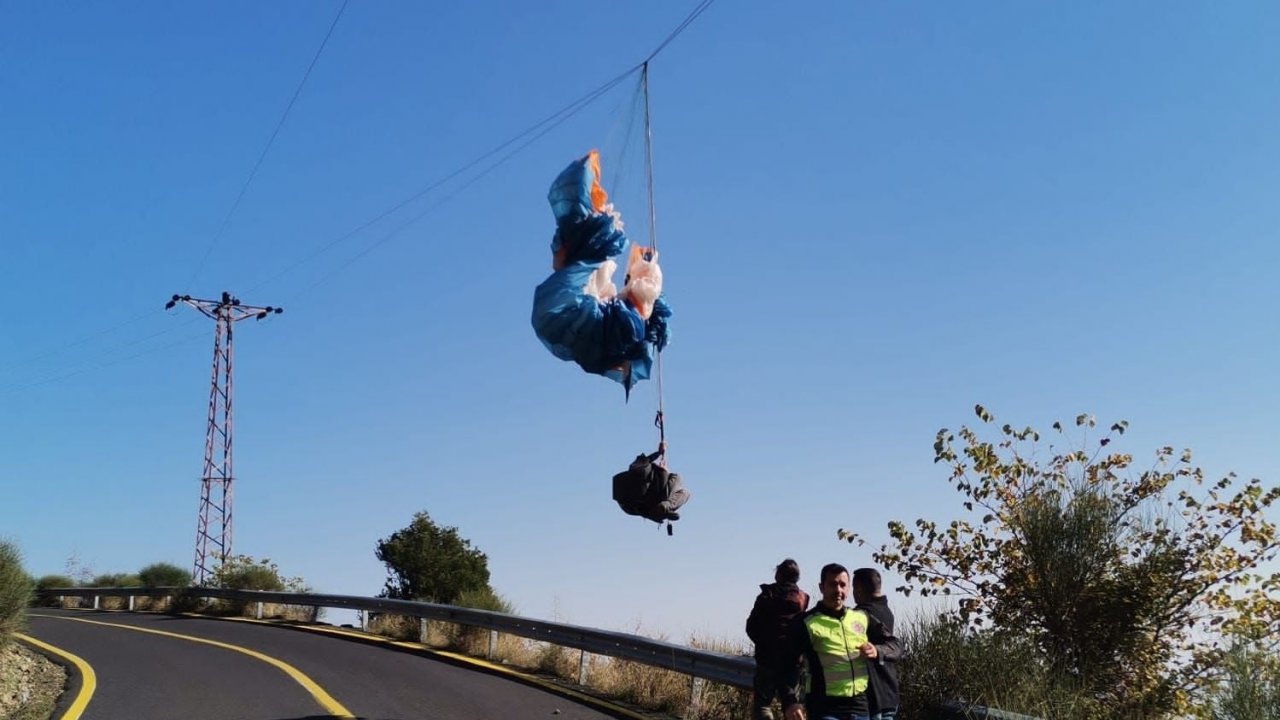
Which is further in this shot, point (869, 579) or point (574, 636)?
point (574, 636)

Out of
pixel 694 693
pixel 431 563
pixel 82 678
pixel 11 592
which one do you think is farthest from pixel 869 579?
pixel 431 563

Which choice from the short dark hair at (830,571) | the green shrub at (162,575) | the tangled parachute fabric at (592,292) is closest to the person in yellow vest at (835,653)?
the short dark hair at (830,571)

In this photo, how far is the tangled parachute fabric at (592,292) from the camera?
1034 cm

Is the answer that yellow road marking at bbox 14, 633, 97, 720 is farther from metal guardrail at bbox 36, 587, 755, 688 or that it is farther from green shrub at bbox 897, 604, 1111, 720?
green shrub at bbox 897, 604, 1111, 720

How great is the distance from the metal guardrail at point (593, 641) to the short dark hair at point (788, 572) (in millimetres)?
1510

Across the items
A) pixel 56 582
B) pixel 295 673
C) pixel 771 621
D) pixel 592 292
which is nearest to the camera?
pixel 771 621

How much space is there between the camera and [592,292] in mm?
10570

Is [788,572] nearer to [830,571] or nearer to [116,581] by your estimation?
[830,571]

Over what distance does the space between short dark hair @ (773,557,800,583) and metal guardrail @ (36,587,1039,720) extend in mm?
1510

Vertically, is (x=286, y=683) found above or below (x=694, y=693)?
below

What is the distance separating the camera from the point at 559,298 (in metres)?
10.3

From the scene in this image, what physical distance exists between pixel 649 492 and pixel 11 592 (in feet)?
35.7

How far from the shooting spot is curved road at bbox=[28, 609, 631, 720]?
451 inches

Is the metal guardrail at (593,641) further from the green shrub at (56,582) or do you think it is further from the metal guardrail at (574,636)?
the green shrub at (56,582)
